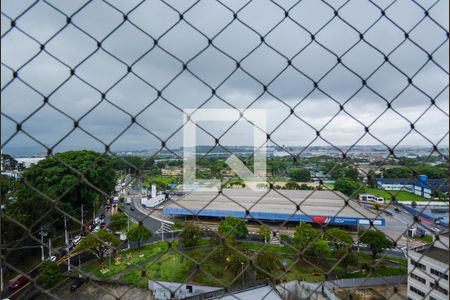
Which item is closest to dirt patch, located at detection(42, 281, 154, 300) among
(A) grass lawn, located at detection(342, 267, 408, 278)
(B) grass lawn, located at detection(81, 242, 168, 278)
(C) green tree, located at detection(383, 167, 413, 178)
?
(B) grass lawn, located at detection(81, 242, 168, 278)

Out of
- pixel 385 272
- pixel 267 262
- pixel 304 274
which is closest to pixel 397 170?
pixel 267 262

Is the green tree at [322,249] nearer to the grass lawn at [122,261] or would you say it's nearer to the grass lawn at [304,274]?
the grass lawn at [304,274]

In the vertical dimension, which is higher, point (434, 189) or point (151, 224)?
point (434, 189)

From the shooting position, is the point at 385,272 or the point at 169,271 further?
the point at 385,272

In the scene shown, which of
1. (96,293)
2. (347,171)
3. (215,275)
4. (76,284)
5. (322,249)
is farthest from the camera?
(322,249)

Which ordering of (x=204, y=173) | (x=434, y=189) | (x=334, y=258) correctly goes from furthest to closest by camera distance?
(x=334, y=258) → (x=204, y=173) → (x=434, y=189)

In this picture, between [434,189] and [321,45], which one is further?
[434,189]

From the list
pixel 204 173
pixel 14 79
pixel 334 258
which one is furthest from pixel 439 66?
pixel 334 258

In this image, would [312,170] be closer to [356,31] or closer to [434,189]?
[434,189]

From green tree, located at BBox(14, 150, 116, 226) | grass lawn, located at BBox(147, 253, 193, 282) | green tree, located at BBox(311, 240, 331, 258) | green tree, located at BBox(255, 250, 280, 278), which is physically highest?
green tree, located at BBox(14, 150, 116, 226)

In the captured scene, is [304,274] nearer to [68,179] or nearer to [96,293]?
[96,293]

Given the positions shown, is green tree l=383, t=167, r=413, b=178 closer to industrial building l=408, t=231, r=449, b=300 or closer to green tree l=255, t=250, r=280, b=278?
industrial building l=408, t=231, r=449, b=300
